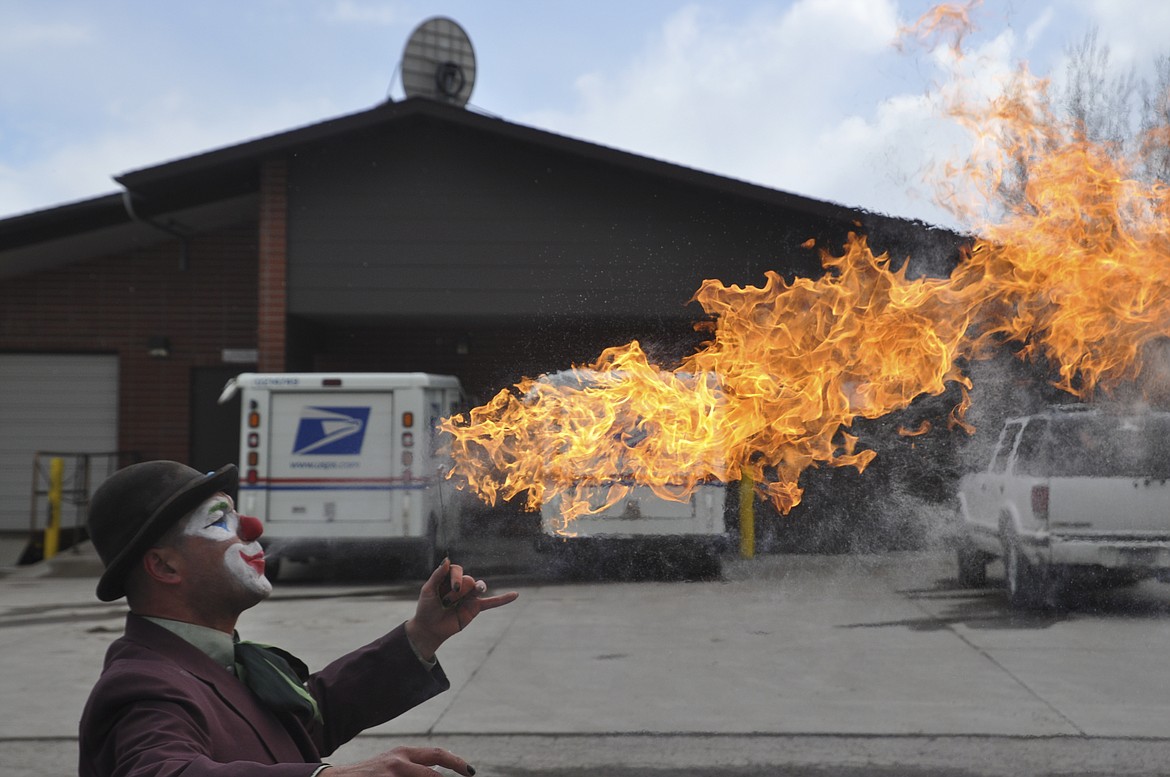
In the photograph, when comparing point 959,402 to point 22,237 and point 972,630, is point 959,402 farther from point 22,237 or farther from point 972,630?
point 22,237

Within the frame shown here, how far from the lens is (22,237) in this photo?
50.7 feet

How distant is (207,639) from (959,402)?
1286cm

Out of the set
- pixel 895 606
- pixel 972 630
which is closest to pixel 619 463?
pixel 972 630

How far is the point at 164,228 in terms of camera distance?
15.8 meters

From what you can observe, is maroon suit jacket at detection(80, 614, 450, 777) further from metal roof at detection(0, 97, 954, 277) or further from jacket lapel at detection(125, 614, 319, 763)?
metal roof at detection(0, 97, 954, 277)

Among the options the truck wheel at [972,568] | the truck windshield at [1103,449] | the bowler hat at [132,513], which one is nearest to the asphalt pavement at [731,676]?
the truck wheel at [972,568]

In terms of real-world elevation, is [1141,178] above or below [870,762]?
above

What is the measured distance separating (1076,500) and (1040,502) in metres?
0.29

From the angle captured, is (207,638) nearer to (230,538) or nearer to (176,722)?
(230,538)

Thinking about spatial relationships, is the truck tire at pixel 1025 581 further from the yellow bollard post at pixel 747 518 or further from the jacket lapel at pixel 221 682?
the jacket lapel at pixel 221 682

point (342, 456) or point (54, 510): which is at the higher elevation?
point (342, 456)

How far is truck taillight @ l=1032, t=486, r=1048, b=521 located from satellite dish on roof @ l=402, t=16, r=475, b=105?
35.2 ft

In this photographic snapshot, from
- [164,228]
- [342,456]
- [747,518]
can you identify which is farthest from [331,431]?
[164,228]

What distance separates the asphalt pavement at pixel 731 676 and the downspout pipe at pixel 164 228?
16.5 feet
